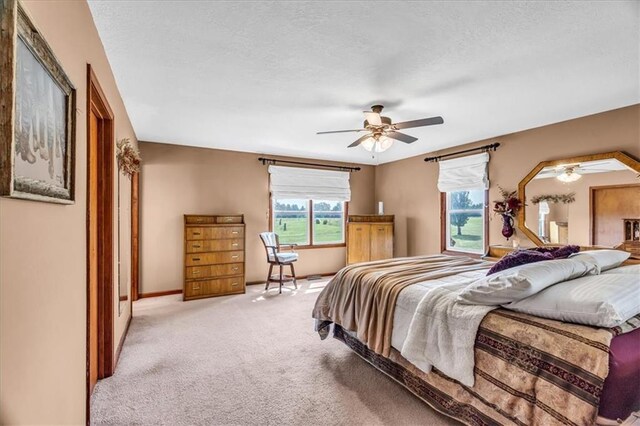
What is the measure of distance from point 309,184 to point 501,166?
313 centimetres

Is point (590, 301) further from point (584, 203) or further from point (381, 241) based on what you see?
point (381, 241)

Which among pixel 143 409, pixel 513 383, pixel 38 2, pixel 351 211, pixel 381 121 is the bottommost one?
pixel 143 409

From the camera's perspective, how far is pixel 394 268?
2.86m

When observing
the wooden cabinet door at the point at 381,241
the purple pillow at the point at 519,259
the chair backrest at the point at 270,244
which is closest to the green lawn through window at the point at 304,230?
the chair backrest at the point at 270,244

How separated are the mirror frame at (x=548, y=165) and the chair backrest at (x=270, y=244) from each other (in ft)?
11.4

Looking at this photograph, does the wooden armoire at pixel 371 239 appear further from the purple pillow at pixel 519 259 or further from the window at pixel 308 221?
the purple pillow at pixel 519 259

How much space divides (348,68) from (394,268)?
1730 millimetres

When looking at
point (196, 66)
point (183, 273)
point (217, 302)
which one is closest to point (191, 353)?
point (217, 302)

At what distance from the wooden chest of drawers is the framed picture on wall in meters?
3.41

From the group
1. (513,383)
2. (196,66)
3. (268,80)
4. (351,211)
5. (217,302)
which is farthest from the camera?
(351,211)

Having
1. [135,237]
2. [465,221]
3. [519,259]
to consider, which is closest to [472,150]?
[465,221]

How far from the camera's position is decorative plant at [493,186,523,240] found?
13.5 feet

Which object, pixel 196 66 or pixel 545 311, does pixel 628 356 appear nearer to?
pixel 545 311

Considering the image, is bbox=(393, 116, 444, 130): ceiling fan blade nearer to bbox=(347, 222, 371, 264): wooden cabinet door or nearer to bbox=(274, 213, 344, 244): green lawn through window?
bbox=(347, 222, 371, 264): wooden cabinet door
